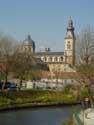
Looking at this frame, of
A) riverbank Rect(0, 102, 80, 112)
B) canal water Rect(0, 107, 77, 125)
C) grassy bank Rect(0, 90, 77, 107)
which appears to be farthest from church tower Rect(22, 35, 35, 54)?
canal water Rect(0, 107, 77, 125)

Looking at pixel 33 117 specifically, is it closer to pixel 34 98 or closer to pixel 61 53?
pixel 34 98

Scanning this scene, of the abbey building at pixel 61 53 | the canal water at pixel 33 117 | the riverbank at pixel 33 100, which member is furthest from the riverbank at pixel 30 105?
the abbey building at pixel 61 53

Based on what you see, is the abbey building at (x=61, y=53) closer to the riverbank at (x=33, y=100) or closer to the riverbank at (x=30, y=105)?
the riverbank at (x=33, y=100)

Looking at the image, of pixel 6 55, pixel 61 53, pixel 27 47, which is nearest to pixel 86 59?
pixel 6 55

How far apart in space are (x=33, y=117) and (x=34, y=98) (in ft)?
41.4

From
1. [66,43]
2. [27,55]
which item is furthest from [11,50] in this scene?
[66,43]

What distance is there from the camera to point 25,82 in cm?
7188

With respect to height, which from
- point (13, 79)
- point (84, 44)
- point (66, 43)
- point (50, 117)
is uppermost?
point (66, 43)

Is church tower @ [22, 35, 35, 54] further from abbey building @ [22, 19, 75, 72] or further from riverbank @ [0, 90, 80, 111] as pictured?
riverbank @ [0, 90, 80, 111]

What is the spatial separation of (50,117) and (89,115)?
14.3 m

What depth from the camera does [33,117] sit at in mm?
36719

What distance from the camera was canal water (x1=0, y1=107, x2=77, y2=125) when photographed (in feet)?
108

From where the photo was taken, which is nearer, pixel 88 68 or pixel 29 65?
pixel 88 68

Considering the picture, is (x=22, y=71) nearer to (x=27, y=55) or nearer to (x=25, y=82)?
(x=27, y=55)
